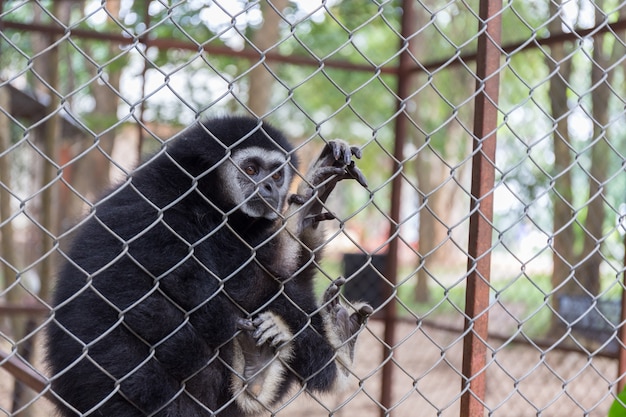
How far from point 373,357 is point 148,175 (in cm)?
745

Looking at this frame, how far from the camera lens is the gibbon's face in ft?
12.0

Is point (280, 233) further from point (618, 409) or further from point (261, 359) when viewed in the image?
point (618, 409)

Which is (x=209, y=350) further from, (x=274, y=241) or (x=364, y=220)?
(x=364, y=220)

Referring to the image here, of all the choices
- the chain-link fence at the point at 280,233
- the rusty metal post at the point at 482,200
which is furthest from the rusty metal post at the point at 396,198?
the rusty metal post at the point at 482,200

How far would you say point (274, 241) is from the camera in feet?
11.0

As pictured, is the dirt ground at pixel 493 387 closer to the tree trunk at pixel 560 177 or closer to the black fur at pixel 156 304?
the tree trunk at pixel 560 177

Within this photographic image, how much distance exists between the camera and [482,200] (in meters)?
2.87

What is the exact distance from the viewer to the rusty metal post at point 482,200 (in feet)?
9.39

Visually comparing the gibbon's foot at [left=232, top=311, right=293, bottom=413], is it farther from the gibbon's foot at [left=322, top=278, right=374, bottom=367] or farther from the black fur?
the gibbon's foot at [left=322, top=278, right=374, bottom=367]

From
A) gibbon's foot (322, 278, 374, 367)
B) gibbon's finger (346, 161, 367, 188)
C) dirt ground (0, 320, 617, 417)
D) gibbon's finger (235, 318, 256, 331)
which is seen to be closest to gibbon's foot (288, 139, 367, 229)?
gibbon's finger (346, 161, 367, 188)

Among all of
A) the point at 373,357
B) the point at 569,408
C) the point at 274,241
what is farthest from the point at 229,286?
the point at 373,357

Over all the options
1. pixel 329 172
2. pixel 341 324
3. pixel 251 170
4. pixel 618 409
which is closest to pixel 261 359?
pixel 341 324

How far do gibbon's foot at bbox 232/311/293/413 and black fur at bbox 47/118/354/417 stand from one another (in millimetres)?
74

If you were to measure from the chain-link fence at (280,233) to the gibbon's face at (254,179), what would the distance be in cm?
1
